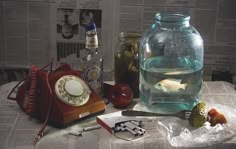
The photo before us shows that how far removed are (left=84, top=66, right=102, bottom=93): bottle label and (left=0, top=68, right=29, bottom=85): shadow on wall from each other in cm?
28

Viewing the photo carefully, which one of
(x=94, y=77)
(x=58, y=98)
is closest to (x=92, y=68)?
(x=94, y=77)

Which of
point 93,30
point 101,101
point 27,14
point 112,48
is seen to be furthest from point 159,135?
point 27,14

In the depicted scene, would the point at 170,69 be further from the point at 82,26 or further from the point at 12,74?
the point at 12,74

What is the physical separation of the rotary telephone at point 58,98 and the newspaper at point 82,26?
0.82 feet

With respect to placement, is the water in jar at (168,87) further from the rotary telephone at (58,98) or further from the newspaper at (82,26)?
the newspaper at (82,26)

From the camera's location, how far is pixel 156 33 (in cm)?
112

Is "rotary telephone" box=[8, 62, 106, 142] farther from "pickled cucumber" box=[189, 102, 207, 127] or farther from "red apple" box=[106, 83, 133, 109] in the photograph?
"pickled cucumber" box=[189, 102, 207, 127]

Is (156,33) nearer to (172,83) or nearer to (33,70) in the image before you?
(172,83)

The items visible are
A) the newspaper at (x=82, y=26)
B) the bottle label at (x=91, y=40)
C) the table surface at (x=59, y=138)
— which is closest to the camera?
→ the table surface at (x=59, y=138)

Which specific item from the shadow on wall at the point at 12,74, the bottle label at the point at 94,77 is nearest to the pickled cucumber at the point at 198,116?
the bottle label at the point at 94,77

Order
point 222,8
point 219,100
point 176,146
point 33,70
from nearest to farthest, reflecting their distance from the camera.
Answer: point 176,146
point 33,70
point 219,100
point 222,8

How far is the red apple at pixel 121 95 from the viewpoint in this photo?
1114 mm

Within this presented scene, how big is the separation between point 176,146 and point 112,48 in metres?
0.47

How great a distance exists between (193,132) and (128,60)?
26 cm
